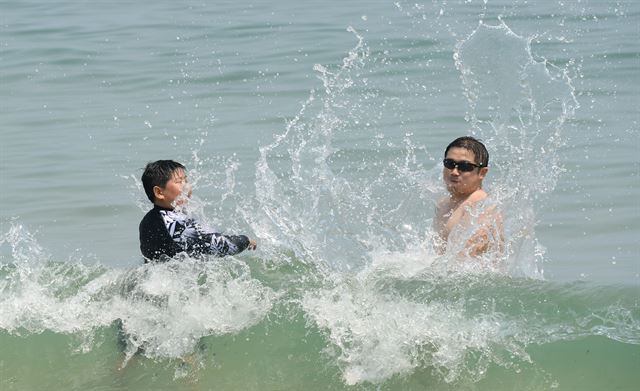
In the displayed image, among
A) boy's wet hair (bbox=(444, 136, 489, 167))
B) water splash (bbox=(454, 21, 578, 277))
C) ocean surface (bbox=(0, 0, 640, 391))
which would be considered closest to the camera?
ocean surface (bbox=(0, 0, 640, 391))

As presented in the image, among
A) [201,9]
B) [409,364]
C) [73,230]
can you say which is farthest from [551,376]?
[201,9]

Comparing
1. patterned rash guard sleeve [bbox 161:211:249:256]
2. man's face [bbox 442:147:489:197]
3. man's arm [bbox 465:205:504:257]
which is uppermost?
man's face [bbox 442:147:489:197]

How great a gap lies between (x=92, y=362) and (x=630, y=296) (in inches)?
117

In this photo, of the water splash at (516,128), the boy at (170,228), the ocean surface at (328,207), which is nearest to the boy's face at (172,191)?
the boy at (170,228)

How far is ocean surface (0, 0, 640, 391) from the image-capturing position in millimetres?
6160

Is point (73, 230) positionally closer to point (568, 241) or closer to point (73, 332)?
point (73, 332)

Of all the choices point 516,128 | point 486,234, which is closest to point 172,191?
point 486,234

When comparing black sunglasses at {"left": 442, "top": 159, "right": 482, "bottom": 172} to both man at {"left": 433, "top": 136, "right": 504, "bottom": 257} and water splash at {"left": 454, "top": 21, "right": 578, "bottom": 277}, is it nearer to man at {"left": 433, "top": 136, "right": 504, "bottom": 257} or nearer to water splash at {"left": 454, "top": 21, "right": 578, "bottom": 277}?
man at {"left": 433, "top": 136, "right": 504, "bottom": 257}

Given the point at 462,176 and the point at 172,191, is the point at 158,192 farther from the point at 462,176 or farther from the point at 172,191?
the point at 462,176

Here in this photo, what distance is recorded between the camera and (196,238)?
6.26 metres

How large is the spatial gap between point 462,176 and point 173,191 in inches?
67.5

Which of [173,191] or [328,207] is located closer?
[173,191]

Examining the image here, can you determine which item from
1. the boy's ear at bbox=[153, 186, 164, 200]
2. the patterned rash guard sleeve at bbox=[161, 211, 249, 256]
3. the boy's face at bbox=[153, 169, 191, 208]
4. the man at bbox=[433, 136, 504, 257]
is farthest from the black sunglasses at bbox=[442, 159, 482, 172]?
the boy's ear at bbox=[153, 186, 164, 200]

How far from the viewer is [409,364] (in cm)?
593
